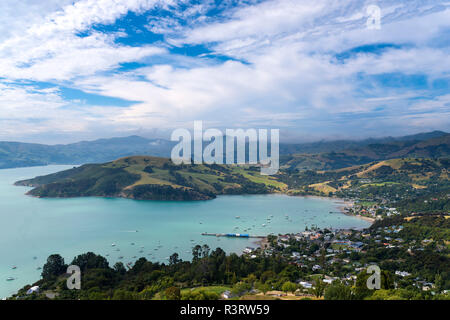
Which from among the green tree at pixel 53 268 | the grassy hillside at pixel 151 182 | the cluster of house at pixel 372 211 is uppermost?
the grassy hillside at pixel 151 182

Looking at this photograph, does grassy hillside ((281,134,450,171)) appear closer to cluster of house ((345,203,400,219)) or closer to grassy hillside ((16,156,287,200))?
grassy hillside ((16,156,287,200))

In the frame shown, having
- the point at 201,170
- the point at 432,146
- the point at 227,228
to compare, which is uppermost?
the point at 432,146

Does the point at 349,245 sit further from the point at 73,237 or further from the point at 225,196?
the point at 225,196

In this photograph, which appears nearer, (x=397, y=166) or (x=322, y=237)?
(x=322, y=237)

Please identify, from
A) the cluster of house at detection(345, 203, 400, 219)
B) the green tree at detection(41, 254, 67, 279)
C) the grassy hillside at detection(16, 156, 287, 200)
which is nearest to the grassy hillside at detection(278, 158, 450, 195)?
the grassy hillside at detection(16, 156, 287, 200)

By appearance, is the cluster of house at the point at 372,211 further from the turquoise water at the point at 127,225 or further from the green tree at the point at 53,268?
the green tree at the point at 53,268

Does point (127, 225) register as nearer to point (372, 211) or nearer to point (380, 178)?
point (372, 211)

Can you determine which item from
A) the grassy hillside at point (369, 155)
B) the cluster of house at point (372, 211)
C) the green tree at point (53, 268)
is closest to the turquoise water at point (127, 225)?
the green tree at point (53, 268)
